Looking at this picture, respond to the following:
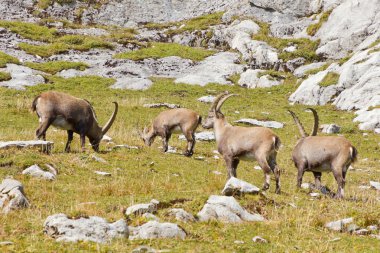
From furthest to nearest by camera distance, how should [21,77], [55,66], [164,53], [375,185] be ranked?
1. [164,53]
2. [55,66]
3. [21,77]
4. [375,185]

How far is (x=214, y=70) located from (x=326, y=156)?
116 feet

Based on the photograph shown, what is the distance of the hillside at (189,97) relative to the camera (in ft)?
29.9

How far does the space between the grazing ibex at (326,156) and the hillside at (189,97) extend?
839 millimetres

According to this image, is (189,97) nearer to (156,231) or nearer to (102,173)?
(102,173)

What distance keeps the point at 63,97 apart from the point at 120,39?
4408cm

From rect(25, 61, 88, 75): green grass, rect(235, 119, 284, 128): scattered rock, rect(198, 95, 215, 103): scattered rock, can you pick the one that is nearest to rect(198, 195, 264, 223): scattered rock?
rect(235, 119, 284, 128): scattered rock

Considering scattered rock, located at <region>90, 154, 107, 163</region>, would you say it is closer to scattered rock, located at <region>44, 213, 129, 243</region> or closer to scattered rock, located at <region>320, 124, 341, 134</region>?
scattered rock, located at <region>44, 213, 129, 243</region>

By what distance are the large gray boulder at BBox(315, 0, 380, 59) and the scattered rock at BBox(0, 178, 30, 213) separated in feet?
151

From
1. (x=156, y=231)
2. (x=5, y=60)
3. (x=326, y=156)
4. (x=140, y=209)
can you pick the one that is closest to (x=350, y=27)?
(x=5, y=60)

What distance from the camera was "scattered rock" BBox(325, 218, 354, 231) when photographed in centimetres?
963

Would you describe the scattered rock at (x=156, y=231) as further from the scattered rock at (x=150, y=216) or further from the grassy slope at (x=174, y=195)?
the scattered rock at (x=150, y=216)

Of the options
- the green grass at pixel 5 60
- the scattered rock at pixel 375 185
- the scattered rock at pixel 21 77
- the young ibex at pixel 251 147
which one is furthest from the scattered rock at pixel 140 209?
the green grass at pixel 5 60

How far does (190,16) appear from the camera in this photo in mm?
78938

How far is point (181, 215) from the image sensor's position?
9.38 m
